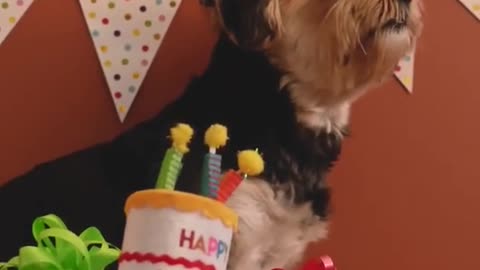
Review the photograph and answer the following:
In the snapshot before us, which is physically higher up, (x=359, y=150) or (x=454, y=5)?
(x=454, y=5)

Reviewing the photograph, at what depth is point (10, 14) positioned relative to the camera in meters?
1.41

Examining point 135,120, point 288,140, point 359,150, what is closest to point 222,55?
point 288,140

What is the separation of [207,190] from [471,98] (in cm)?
103

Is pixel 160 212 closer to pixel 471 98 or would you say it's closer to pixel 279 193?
pixel 279 193

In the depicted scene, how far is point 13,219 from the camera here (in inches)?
45.6

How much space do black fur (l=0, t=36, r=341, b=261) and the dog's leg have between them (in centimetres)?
2

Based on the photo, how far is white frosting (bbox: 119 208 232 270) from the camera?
22.2 inches

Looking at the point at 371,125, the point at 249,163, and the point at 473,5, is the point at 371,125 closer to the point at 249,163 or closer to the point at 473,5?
the point at 473,5

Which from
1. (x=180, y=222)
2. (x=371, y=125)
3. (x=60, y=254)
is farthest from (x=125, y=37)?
(x=180, y=222)

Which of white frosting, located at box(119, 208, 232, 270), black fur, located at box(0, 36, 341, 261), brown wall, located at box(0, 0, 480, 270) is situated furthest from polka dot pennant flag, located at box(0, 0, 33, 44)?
white frosting, located at box(119, 208, 232, 270)

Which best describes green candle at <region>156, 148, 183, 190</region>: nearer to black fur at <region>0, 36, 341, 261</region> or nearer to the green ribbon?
the green ribbon

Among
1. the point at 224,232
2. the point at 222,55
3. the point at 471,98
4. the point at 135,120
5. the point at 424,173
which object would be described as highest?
the point at 224,232

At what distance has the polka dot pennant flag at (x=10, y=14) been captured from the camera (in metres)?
1.41

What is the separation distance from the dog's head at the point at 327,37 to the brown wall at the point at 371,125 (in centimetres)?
27
